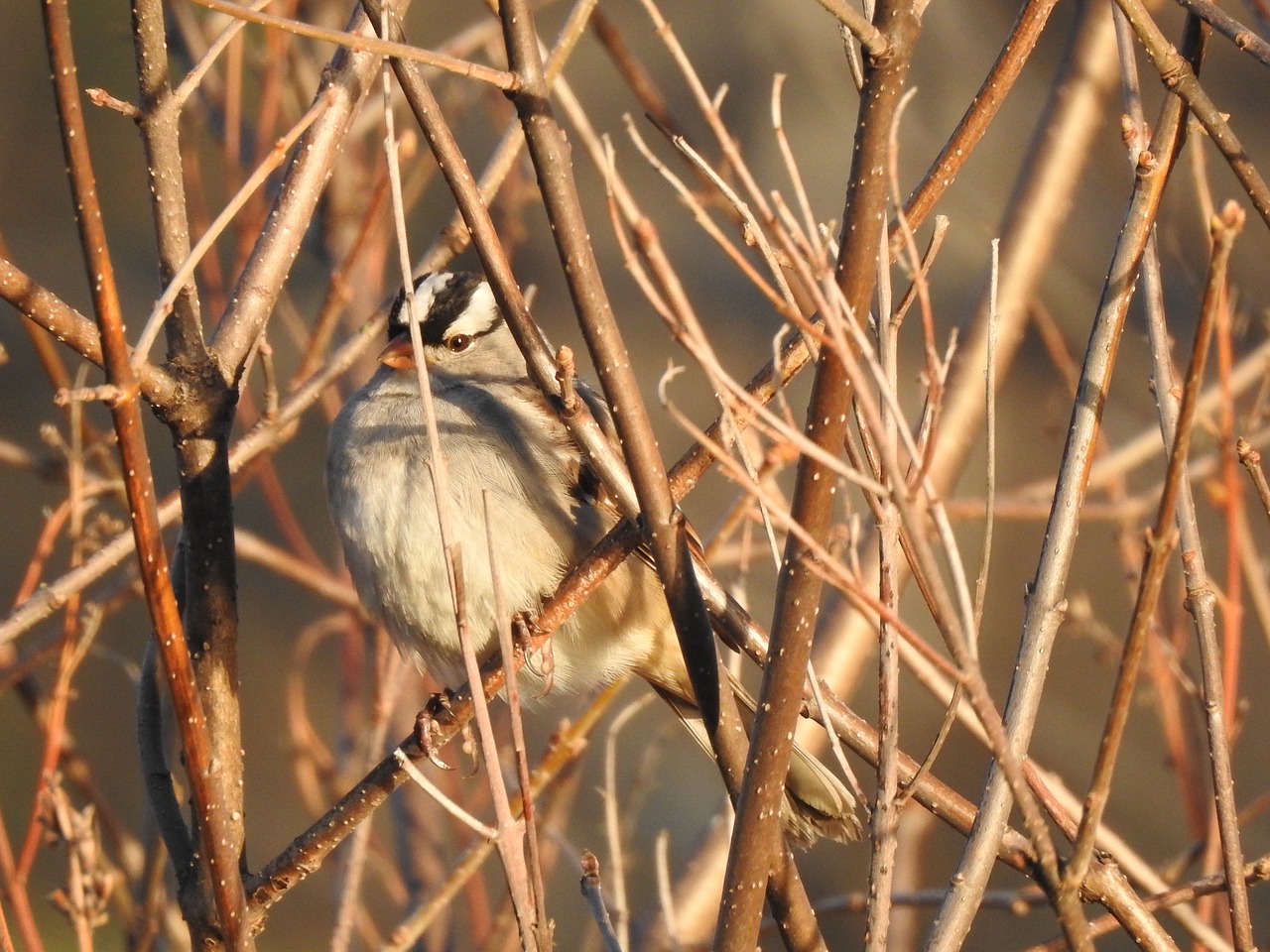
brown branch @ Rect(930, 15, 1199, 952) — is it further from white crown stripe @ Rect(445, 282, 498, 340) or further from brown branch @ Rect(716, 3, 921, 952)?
white crown stripe @ Rect(445, 282, 498, 340)

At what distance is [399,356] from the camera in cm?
355

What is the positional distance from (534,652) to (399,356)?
97 centimetres

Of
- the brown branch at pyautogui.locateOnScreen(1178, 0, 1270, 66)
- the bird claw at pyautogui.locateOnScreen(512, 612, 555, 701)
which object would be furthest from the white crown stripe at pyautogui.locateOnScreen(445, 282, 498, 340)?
the brown branch at pyautogui.locateOnScreen(1178, 0, 1270, 66)

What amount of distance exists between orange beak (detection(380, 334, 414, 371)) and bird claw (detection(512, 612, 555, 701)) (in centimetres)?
78

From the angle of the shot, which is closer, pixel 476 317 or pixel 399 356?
pixel 399 356

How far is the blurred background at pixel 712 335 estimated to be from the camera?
7.26 m

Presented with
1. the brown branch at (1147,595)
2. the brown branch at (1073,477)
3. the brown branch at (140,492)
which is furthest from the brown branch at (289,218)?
the brown branch at (1147,595)

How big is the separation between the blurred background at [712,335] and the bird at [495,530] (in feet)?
8.22

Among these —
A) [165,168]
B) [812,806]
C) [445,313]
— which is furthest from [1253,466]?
[445,313]

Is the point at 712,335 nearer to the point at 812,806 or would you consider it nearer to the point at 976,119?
the point at 812,806

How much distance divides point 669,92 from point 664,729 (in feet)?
17.5

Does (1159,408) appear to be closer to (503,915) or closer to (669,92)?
(503,915)

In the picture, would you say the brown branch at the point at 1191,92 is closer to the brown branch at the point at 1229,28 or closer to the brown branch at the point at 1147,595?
the brown branch at the point at 1229,28

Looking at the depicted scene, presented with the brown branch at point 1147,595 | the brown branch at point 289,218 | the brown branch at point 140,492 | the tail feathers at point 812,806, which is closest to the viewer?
the brown branch at point 1147,595
